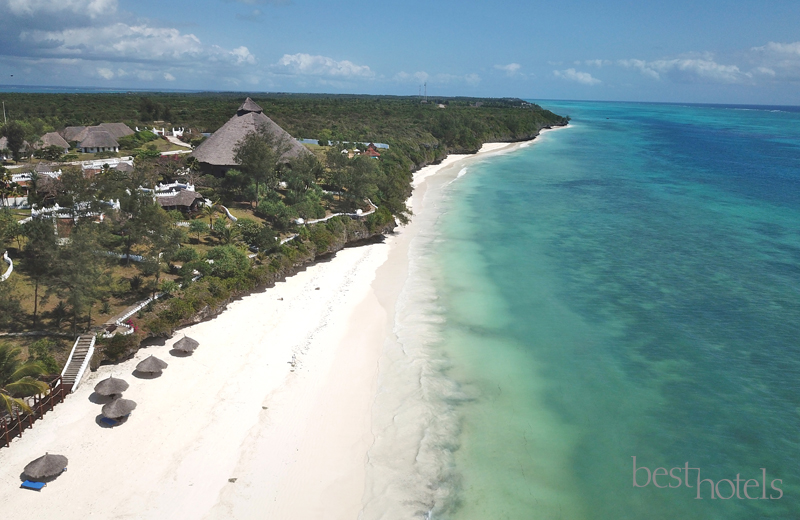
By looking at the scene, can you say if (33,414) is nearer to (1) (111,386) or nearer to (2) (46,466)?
(1) (111,386)

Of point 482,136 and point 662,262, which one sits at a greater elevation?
point 482,136

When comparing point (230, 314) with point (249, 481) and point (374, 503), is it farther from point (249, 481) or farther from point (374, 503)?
point (374, 503)

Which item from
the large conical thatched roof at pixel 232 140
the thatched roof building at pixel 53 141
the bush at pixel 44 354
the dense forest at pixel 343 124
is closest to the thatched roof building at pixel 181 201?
the large conical thatched roof at pixel 232 140

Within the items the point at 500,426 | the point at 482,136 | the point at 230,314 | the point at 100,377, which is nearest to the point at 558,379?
the point at 500,426

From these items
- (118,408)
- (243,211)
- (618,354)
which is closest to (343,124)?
(243,211)

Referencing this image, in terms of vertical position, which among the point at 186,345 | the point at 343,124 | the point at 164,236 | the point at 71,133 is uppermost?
the point at 343,124

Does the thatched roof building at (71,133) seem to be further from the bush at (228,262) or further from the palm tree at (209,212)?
the bush at (228,262)
